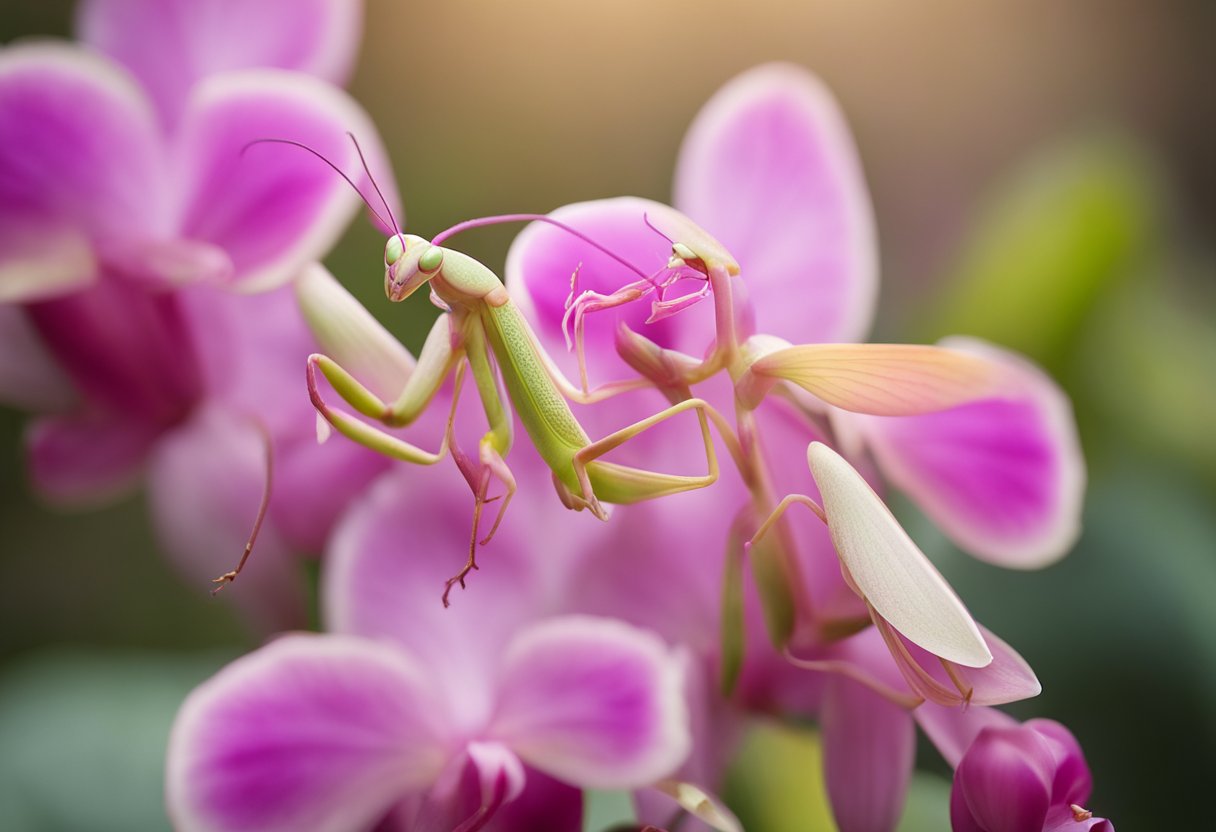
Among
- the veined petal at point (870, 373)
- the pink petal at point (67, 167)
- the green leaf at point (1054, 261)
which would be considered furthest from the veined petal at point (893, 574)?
the green leaf at point (1054, 261)

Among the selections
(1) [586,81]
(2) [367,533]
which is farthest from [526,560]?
(1) [586,81]

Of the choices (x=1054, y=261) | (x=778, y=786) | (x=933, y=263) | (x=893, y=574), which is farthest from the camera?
(x=933, y=263)

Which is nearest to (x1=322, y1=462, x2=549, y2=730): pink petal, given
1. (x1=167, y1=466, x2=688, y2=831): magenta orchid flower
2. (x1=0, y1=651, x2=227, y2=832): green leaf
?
(x1=167, y1=466, x2=688, y2=831): magenta orchid flower

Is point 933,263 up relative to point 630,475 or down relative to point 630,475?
down

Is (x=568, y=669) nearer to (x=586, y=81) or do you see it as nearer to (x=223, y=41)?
(x=223, y=41)

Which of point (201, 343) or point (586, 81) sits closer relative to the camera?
point (201, 343)

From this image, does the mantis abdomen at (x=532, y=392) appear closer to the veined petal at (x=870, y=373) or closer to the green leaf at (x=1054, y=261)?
the veined petal at (x=870, y=373)

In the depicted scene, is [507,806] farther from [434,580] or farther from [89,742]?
[89,742]

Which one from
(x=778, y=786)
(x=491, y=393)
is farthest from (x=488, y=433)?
(x=778, y=786)
